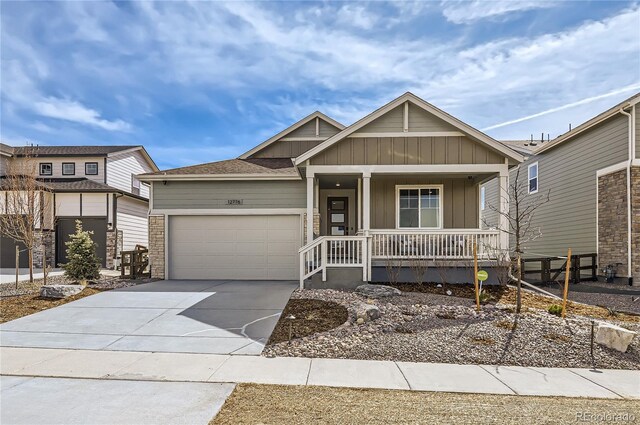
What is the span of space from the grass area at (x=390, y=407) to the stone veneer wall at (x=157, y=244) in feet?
29.1

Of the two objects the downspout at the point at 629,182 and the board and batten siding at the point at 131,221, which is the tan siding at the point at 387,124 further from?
the board and batten siding at the point at 131,221

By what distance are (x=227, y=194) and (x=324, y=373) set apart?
831 centimetres

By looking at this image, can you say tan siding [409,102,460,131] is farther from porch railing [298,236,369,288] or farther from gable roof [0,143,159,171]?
gable roof [0,143,159,171]

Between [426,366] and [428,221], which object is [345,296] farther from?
[428,221]

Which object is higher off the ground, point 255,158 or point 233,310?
point 255,158

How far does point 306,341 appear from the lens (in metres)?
5.63

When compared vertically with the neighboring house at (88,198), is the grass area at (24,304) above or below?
below

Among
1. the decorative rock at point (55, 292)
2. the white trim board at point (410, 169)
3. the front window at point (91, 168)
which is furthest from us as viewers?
the front window at point (91, 168)

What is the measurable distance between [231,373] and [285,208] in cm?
746

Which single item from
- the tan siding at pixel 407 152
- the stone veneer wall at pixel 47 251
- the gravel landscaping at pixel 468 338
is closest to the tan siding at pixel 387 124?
Result: the tan siding at pixel 407 152

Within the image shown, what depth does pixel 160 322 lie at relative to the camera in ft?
22.2

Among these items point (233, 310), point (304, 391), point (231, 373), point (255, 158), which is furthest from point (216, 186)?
point (304, 391)

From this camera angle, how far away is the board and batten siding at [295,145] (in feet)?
49.5

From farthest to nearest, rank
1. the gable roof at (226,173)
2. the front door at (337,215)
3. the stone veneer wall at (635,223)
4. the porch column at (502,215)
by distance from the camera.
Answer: the front door at (337,215) → the gable roof at (226,173) → the stone veneer wall at (635,223) → the porch column at (502,215)
